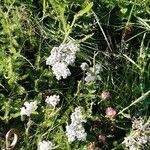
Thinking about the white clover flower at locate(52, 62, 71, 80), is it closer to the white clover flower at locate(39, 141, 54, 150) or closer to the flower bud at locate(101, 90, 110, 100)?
the flower bud at locate(101, 90, 110, 100)

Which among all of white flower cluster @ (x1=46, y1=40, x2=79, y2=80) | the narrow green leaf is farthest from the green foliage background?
white flower cluster @ (x1=46, y1=40, x2=79, y2=80)

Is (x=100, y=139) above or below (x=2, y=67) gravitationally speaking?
below

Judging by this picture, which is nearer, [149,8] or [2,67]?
[2,67]

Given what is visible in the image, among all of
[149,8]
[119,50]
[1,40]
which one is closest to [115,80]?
[119,50]

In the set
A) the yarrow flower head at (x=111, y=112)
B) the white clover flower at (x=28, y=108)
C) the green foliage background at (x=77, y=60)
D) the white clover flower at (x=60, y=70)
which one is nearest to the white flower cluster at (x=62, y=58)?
the white clover flower at (x=60, y=70)

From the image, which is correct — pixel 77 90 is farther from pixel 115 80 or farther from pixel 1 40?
pixel 1 40

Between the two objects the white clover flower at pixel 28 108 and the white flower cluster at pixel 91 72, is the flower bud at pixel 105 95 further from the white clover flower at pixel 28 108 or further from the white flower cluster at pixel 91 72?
the white clover flower at pixel 28 108
